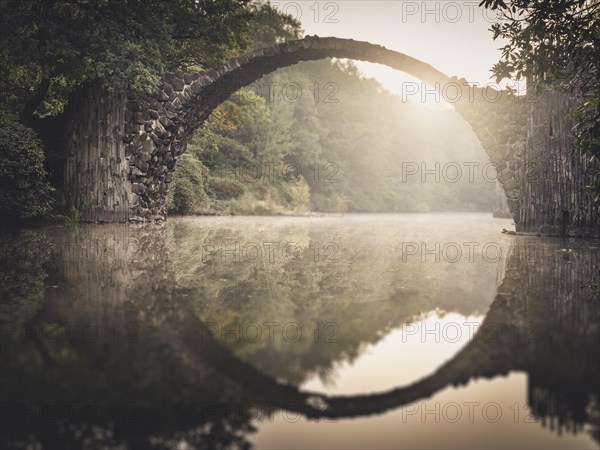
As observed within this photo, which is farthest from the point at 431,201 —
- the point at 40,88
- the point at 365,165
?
the point at 40,88

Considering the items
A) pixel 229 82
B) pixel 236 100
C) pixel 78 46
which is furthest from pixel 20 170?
pixel 236 100

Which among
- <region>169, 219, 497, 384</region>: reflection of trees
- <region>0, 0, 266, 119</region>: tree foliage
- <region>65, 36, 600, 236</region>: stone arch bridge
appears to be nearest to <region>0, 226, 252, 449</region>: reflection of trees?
<region>169, 219, 497, 384</region>: reflection of trees

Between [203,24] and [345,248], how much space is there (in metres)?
9.09

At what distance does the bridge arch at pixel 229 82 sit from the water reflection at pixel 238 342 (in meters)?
6.60

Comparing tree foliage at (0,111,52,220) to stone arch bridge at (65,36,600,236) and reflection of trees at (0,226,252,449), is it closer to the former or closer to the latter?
stone arch bridge at (65,36,600,236)

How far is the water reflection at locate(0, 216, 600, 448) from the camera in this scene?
142 cm

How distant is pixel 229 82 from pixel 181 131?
1.81m

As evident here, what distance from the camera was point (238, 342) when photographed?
220 centimetres

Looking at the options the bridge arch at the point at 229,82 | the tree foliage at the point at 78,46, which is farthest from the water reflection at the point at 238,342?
the bridge arch at the point at 229,82

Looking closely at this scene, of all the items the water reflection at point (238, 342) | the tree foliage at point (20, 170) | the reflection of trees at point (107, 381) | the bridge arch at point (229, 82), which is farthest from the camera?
the bridge arch at point (229, 82)

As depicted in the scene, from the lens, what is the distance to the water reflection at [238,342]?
1.42m

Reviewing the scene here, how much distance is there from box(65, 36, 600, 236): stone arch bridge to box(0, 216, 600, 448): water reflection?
6.00 meters

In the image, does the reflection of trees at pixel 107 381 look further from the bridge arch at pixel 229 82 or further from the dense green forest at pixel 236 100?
the bridge arch at pixel 229 82

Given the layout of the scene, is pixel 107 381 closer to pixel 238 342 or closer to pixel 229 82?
pixel 238 342
